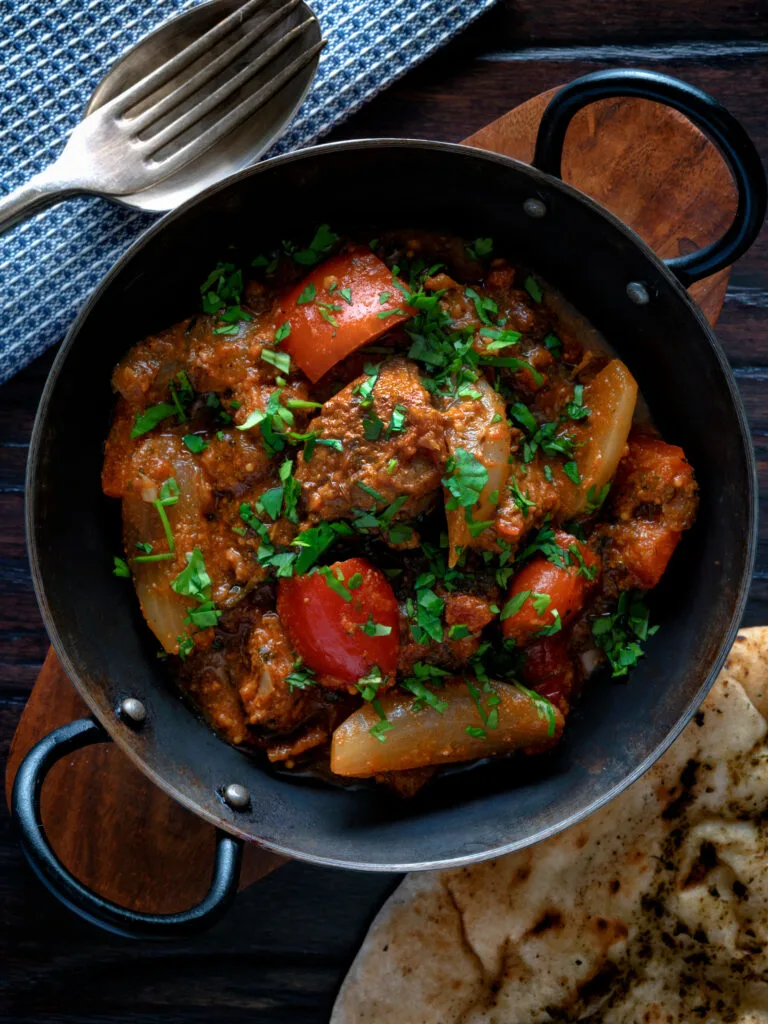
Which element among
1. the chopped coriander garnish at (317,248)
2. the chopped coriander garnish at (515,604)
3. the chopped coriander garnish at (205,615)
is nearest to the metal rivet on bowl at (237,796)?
the chopped coriander garnish at (205,615)

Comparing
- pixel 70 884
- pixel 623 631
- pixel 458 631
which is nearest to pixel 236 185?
pixel 458 631

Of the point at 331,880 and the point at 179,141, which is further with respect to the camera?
the point at 331,880

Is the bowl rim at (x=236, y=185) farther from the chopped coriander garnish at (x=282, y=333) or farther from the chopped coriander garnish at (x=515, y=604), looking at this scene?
the chopped coriander garnish at (x=515, y=604)

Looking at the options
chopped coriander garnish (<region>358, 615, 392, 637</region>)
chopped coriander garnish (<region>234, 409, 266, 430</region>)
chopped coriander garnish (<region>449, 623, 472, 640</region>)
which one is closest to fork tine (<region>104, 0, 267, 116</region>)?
chopped coriander garnish (<region>234, 409, 266, 430</region>)

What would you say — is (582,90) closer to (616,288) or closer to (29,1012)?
(616,288)

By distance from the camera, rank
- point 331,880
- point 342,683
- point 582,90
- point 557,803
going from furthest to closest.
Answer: point 331,880
point 557,803
point 342,683
point 582,90

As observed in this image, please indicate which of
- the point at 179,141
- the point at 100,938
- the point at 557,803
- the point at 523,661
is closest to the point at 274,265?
the point at 179,141

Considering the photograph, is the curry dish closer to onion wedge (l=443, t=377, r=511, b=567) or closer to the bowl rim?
onion wedge (l=443, t=377, r=511, b=567)

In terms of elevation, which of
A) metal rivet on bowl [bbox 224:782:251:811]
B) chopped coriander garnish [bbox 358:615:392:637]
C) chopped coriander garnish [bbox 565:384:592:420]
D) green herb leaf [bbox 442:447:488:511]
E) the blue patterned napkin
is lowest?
metal rivet on bowl [bbox 224:782:251:811]
